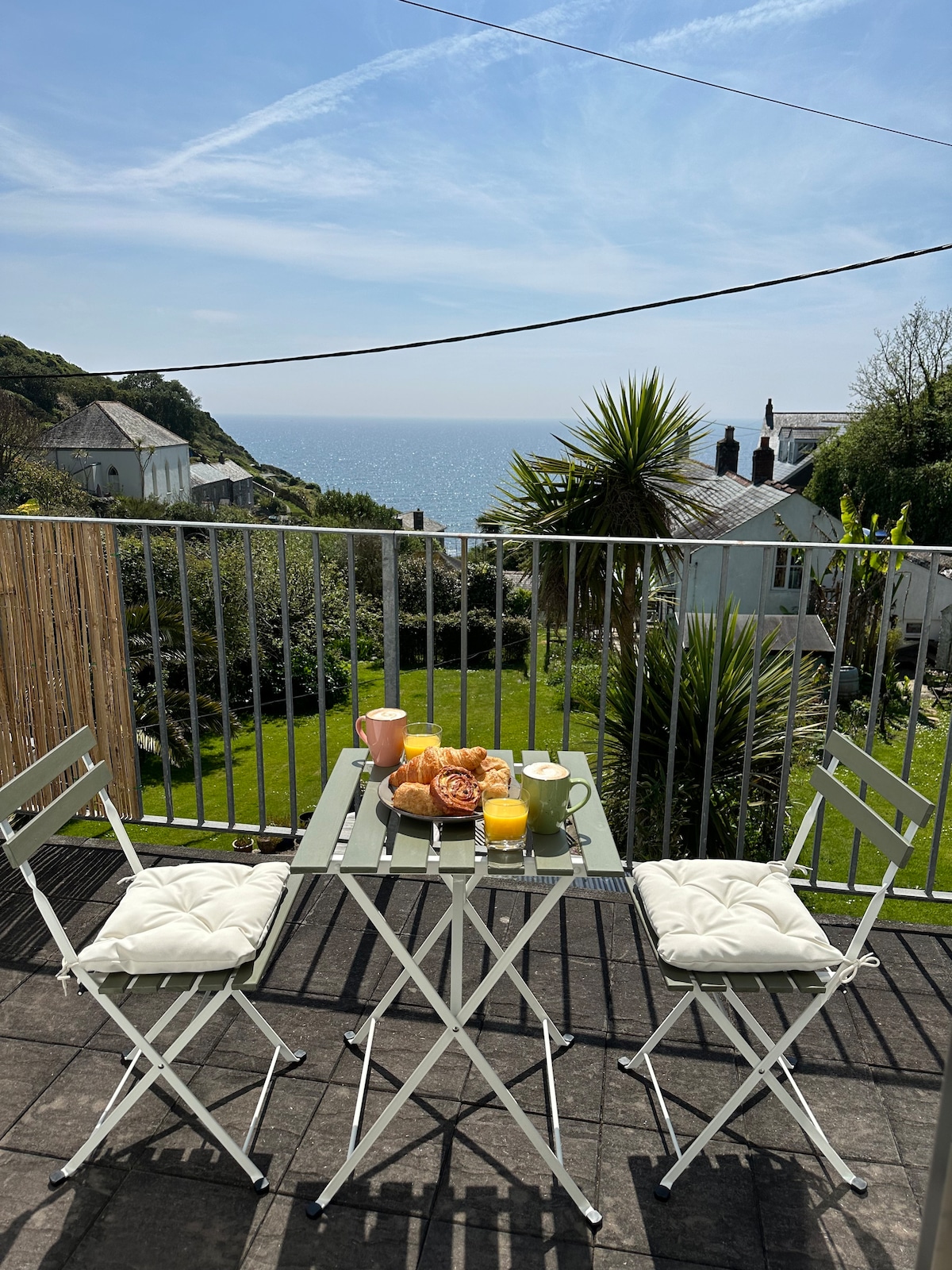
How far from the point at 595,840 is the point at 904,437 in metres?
41.5

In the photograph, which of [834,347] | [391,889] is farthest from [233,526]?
[834,347]

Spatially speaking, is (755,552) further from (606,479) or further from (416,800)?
(416,800)

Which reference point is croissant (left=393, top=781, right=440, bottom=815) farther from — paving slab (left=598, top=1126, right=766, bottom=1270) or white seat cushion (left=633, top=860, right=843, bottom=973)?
paving slab (left=598, top=1126, right=766, bottom=1270)

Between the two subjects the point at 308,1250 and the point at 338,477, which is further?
the point at 338,477

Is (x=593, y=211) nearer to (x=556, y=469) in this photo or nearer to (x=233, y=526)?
(x=556, y=469)

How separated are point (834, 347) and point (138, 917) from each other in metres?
87.9

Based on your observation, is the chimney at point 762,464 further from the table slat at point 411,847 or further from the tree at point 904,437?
the table slat at point 411,847

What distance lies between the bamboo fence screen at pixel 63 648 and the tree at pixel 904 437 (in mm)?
37683

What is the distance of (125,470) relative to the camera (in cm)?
6019

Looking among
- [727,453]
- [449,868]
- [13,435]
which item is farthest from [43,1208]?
[13,435]

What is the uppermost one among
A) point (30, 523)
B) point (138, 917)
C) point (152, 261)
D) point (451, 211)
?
point (451, 211)

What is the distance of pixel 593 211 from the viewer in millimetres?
73062

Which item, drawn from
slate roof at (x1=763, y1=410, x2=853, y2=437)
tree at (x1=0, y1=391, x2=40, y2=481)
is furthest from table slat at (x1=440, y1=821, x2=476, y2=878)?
slate roof at (x1=763, y1=410, x2=853, y2=437)

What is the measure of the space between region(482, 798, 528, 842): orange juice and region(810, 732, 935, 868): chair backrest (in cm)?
71
